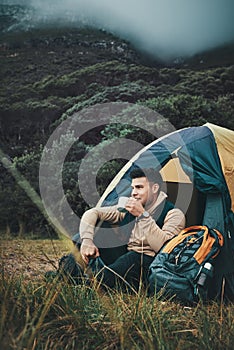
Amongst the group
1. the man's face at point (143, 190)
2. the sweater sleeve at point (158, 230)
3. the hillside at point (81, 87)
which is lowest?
the sweater sleeve at point (158, 230)

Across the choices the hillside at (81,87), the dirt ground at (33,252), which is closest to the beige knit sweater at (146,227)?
the dirt ground at (33,252)

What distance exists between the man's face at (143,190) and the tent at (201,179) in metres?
0.22

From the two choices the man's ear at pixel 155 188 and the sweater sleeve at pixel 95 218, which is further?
the man's ear at pixel 155 188

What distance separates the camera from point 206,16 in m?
6.77

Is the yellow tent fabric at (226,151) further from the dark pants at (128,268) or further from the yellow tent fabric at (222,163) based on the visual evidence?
the dark pants at (128,268)

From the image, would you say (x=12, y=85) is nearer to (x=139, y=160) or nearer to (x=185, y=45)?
(x=185, y=45)

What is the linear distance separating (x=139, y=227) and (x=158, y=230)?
12 centimetres

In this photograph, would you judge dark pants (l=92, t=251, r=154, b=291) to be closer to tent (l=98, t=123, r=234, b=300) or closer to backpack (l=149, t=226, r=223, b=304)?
backpack (l=149, t=226, r=223, b=304)

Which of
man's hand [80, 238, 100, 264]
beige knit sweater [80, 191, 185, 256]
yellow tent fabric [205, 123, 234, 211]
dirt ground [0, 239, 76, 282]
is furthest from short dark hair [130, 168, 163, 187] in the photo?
dirt ground [0, 239, 76, 282]

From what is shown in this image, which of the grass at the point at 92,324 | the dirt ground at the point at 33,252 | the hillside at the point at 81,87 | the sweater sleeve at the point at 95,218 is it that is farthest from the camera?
the hillside at the point at 81,87

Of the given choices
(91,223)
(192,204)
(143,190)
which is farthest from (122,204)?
(192,204)

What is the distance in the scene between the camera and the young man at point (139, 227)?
3.13 meters

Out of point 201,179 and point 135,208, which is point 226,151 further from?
point 135,208

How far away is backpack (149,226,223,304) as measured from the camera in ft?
9.29
